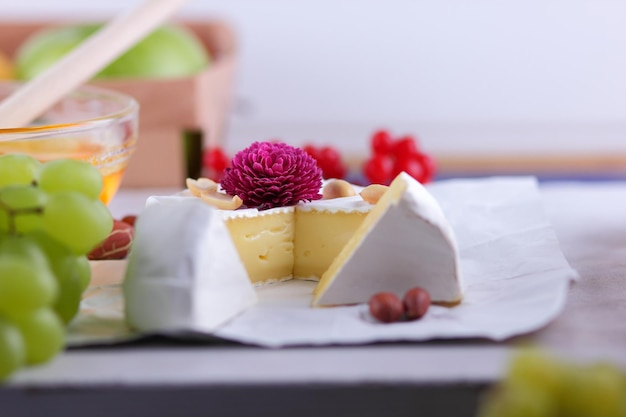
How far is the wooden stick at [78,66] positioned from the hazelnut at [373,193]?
1.00 feet

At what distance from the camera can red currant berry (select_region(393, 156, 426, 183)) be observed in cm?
107

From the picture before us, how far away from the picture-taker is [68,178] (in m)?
0.65

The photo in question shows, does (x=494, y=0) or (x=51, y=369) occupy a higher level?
(x=494, y=0)

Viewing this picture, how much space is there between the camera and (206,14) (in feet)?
8.26

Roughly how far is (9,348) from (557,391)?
11.6 inches

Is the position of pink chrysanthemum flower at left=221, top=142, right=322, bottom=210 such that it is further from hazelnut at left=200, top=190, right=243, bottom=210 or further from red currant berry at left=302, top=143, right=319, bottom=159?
red currant berry at left=302, top=143, right=319, bottom=159

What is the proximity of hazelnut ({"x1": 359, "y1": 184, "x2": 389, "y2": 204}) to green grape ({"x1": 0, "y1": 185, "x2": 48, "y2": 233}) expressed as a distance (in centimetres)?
27

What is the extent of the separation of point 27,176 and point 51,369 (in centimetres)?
19

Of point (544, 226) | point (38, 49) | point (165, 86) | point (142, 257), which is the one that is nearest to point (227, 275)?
point (142, 257)

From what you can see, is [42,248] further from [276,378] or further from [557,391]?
[557,391]

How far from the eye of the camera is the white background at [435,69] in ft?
8.14

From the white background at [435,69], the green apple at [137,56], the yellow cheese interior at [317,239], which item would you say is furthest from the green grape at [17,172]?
the white background at [435,69]

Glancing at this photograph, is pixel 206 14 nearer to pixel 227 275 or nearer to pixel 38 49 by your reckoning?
Result: pixel 38 49

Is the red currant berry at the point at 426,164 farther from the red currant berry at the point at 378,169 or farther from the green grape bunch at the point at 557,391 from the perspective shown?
the green grape bunch at the point at 557,391
